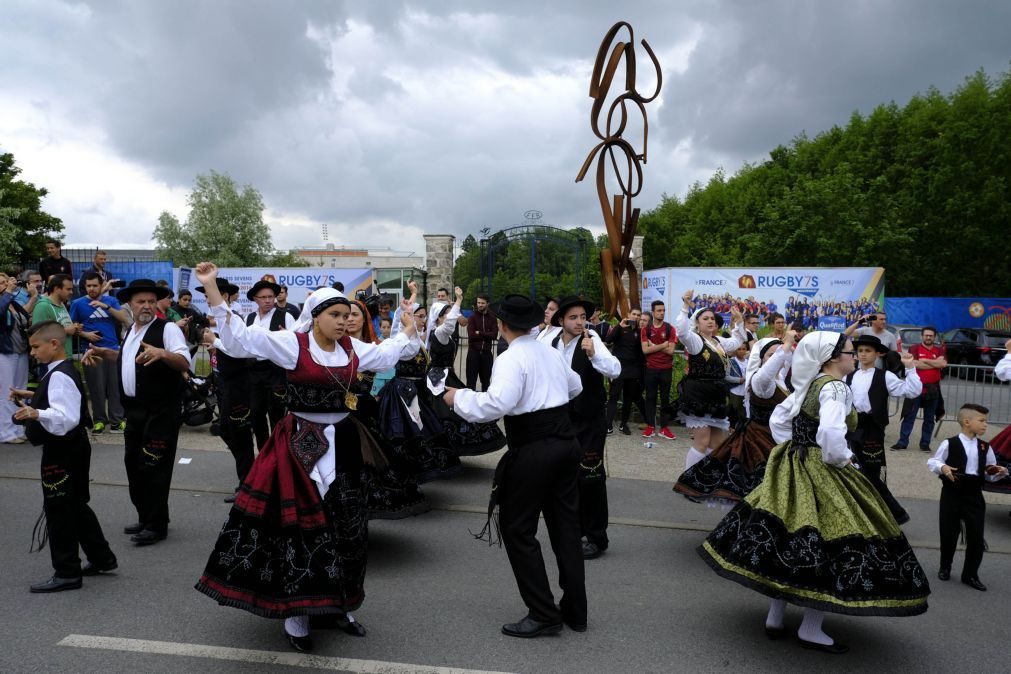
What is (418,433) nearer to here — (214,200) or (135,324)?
(135,324)

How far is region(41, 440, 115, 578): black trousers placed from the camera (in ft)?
14.9

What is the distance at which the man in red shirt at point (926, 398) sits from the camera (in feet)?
33.1

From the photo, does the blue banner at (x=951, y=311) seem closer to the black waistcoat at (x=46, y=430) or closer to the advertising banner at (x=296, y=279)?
the advertising banner at (x=296, y=279)

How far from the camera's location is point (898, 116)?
2986 centimetres

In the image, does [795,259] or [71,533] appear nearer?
[71,533]

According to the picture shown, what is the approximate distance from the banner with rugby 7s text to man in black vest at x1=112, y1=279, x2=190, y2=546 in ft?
56.0

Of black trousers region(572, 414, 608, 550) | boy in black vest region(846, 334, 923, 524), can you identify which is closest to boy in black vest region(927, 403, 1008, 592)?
boy in black vest region(846, 334, 923, 524)

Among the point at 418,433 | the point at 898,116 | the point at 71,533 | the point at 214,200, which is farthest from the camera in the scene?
the point at 214,200

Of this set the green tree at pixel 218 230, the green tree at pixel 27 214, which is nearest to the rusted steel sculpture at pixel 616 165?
the green tree at pixel 27 214

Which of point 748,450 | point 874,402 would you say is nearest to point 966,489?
point 748,450

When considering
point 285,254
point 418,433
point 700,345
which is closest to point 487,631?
point 418,433

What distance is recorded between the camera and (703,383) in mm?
6848

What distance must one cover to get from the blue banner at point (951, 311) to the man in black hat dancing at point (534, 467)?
25.3m

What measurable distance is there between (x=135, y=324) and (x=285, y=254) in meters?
56.1
